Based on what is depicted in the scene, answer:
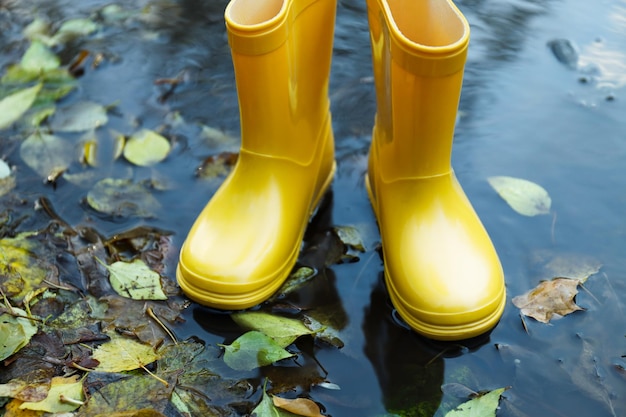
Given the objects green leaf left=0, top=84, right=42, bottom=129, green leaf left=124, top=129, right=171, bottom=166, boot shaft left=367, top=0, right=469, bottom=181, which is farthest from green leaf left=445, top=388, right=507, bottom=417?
green leaf left=0, top=84, right=42, bottom=129

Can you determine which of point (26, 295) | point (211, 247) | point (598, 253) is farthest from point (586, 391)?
point (26, 295)

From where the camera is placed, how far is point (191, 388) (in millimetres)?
915

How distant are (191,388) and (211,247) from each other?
8.2 inches

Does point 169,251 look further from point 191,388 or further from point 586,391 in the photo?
point 586,391

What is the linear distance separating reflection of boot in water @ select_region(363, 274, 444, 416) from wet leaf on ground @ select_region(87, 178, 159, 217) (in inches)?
17.9

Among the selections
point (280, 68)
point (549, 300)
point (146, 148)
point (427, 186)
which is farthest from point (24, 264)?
point (549, 300)

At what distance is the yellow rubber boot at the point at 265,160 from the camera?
97cm

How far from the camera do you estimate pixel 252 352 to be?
940 mm

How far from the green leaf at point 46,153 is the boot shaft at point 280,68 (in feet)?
1.58

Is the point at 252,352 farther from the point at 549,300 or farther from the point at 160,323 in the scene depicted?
the point at 549,300

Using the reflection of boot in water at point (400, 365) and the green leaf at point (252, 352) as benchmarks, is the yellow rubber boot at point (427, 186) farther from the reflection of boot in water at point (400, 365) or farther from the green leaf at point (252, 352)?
the green leaf at point (252, 352)

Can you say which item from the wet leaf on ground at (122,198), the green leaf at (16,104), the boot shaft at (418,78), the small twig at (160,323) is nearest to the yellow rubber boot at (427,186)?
the boot shaft at (418,78)

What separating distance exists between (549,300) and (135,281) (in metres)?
0.62

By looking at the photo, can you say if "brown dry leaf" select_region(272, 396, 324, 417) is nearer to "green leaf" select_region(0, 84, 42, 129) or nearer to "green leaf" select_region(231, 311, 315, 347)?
"green leaf" select_region(231, 311, 315, 347)
